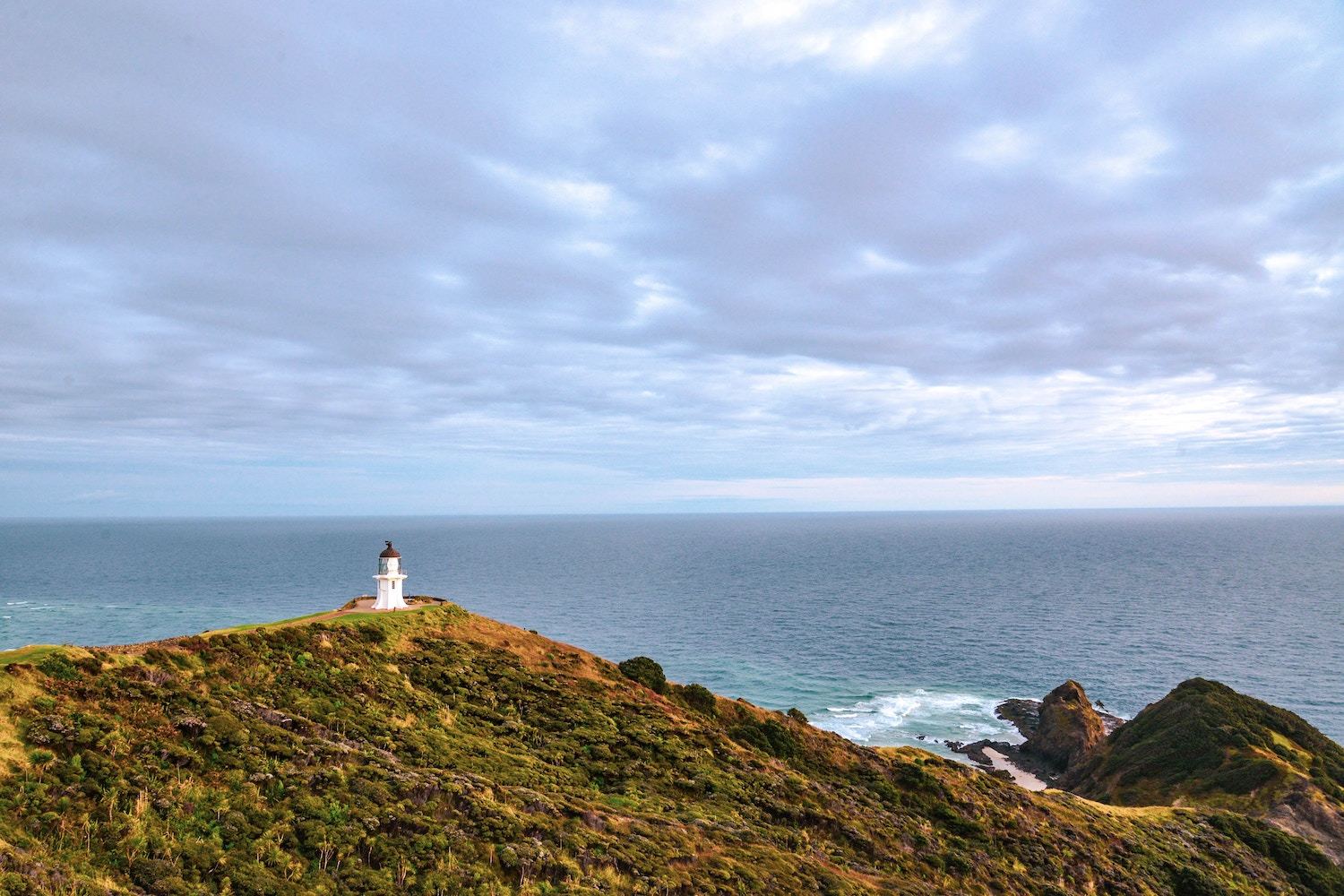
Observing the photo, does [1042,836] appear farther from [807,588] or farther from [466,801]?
[807,588]

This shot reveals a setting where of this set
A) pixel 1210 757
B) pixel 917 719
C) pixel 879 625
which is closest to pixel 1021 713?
pixel 917 719

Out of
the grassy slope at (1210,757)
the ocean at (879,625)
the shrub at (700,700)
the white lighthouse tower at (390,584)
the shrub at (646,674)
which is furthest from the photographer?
the ocean at (879,625)

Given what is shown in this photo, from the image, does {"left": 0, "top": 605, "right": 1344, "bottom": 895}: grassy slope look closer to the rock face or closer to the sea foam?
the rock face

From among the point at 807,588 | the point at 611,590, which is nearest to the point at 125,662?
the point at 611,590

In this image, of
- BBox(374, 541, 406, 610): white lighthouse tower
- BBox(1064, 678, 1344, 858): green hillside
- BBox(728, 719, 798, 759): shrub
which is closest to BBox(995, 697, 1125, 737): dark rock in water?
BBox(1064, 678, 1344, 858): green hillside

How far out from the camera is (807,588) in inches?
6919

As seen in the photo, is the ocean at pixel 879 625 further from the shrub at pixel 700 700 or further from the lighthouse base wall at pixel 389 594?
the lighthouse base wall at pixel 389 594

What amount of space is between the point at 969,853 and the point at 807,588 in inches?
5676

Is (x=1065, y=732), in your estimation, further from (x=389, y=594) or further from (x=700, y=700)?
(x=389, y=594)

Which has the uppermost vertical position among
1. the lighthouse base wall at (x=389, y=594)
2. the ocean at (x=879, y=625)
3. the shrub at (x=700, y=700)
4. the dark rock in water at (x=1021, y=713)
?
the lighthouse base wall at (x=389, y=594)

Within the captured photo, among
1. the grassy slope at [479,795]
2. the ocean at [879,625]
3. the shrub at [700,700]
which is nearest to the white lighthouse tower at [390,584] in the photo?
the grassy slope at [479,795]

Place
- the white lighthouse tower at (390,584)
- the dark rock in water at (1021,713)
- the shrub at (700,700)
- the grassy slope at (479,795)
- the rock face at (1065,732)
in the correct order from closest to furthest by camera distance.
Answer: the grassy slope at (479,795) → the shrub at (700,700) → the white lighthouse tower at (390,584) → the rock face at (1065,732) → the dark rock in water at (1021,713)

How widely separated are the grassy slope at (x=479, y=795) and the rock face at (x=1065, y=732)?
26755 millimetres

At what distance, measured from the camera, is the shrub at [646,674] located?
45.0 metres
